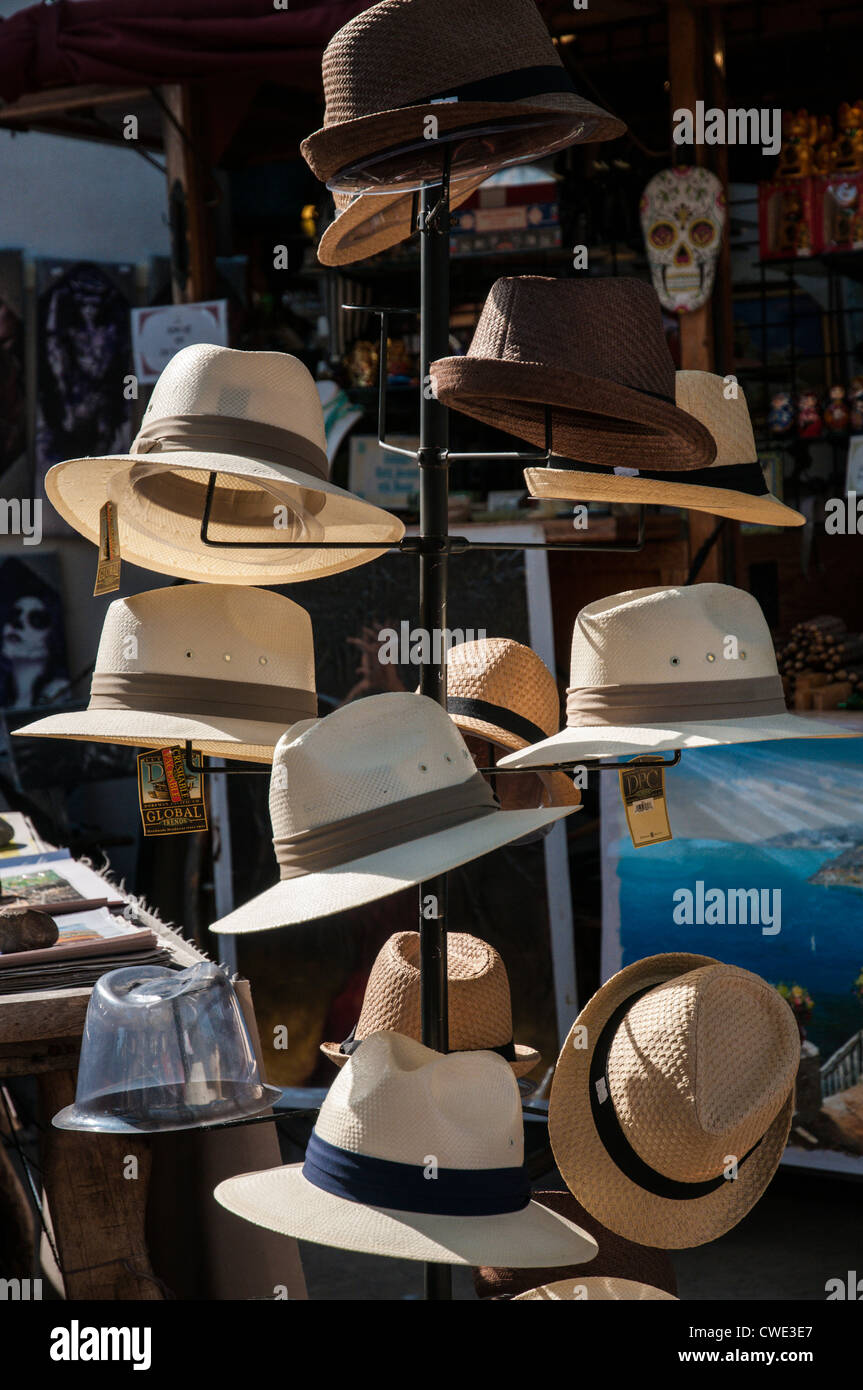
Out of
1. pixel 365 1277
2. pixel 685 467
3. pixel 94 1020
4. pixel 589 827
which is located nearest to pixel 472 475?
pixel 589 827

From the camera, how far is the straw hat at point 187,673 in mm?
1919

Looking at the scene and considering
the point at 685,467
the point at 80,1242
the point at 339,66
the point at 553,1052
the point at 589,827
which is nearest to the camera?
the point at 339,66

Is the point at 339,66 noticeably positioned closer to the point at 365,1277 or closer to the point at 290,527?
the point at 290,527

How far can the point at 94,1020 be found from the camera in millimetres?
1808

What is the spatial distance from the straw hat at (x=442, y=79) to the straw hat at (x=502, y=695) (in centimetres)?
90

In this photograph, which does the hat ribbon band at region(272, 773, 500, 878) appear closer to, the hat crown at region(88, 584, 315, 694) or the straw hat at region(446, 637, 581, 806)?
the hat crown at region(88, 584, 315, 694)

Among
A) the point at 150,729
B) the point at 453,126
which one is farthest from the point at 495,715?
the point at 453,126

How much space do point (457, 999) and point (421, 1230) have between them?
825 millimetres

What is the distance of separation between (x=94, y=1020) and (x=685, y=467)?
1.13m

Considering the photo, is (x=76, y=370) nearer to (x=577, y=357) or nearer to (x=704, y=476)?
(x=704, y=476)

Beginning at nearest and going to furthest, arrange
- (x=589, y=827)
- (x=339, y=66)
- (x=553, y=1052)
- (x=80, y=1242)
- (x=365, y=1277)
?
(x=339, y=66) < (x=80, y=1242) < (x=365, y=1277) < (x=553, y=1052) < (x=589, y=827)

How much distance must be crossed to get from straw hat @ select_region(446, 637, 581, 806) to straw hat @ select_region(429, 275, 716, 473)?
0.61 meters

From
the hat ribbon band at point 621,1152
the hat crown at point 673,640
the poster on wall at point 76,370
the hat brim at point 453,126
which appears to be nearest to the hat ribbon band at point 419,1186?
the hat ribbon band at point 621,1152

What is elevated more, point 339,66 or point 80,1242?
point 339,66
